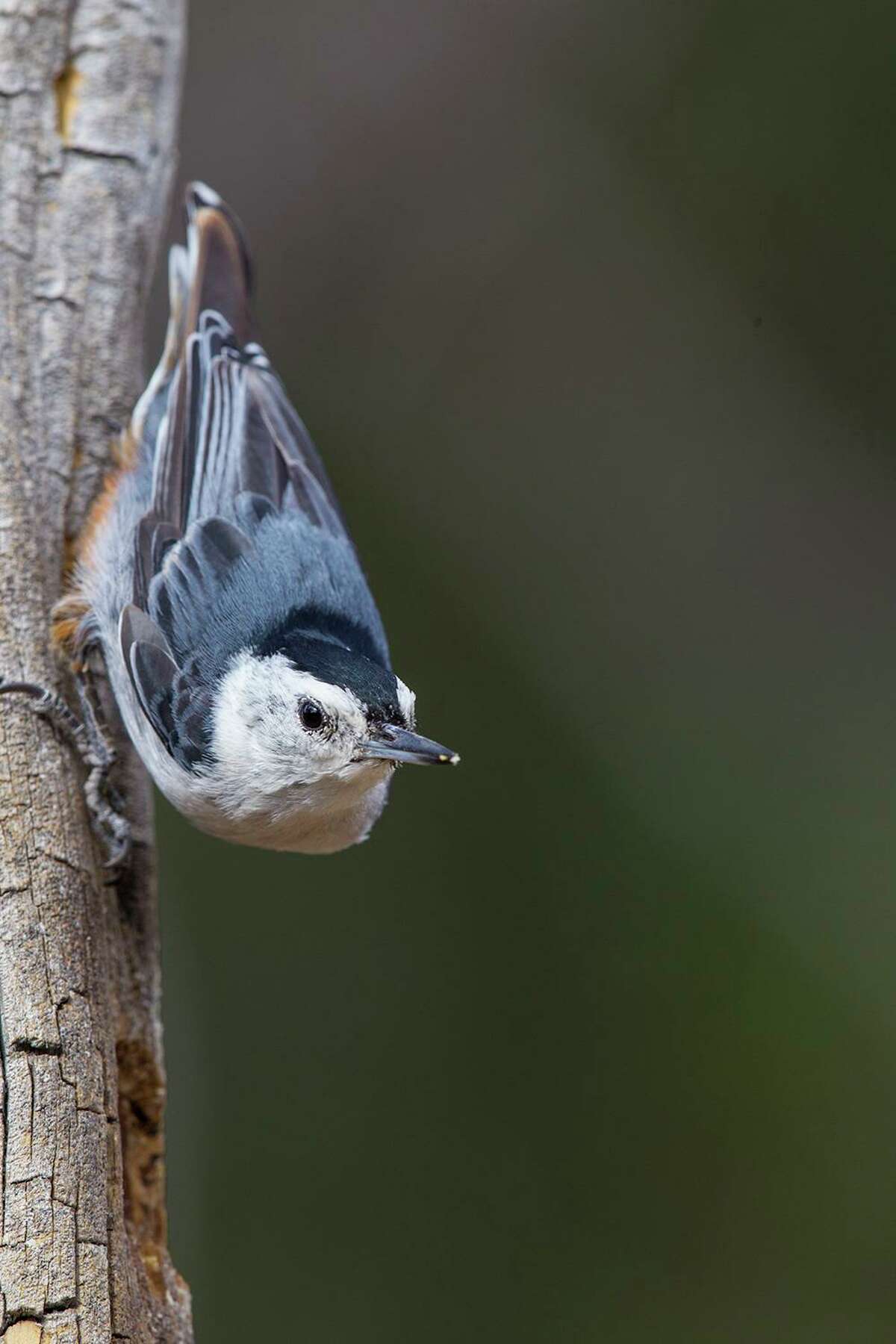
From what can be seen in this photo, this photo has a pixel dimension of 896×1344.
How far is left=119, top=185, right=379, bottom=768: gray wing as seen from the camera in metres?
2.29

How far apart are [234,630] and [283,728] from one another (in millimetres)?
227

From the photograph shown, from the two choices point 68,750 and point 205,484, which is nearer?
point 68,750

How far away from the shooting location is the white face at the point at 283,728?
2111 mm

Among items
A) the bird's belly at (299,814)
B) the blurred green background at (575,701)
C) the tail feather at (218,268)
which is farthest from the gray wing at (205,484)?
the blurred green background at (575,701)

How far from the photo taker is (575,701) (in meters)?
3.99

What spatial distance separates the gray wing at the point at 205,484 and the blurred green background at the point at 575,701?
1.27 m

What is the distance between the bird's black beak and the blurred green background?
174 centimetres

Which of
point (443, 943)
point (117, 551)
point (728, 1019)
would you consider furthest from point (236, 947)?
point (117, 551)

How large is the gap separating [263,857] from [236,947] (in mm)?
248

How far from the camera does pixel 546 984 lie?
12.1 ft

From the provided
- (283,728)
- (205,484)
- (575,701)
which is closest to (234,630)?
(283,728)

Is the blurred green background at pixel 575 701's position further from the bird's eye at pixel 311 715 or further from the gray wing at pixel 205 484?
the bird's eye at pixel 311 715

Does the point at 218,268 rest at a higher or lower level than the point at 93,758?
higher

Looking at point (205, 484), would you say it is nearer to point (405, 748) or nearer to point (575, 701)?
point (405, 748)
